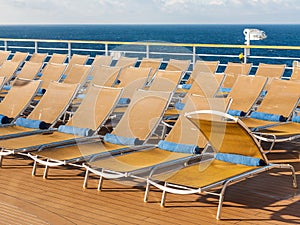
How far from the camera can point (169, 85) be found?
6504 millimetres

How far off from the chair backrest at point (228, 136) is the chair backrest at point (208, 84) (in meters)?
1.85

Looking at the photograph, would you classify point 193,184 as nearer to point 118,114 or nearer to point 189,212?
point 189,212

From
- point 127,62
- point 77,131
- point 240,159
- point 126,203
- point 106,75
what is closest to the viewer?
point 126,203

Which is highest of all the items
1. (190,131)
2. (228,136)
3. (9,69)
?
(228,136)

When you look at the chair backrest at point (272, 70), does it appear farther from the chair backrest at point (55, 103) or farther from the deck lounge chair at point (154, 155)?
the chair backrest at point (55, 103)

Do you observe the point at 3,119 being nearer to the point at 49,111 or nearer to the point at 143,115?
the point at 49,111

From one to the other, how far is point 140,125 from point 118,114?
3.39 feet

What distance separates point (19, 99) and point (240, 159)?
8.63ft

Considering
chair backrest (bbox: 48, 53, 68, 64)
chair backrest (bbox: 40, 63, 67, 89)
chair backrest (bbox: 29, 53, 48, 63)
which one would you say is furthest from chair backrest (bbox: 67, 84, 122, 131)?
chair backrest (bbox: 29, 53, 48, 63)

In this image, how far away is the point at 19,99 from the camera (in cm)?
589

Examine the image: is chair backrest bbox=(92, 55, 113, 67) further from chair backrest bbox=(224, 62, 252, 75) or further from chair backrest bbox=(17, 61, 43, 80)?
chair backrest bbox=(224, 62, 252, 75)

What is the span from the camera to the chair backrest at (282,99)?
5765mm

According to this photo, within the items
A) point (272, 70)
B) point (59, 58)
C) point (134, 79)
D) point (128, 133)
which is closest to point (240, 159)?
point (128, 133)

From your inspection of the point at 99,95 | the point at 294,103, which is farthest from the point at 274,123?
the point at 99,95
